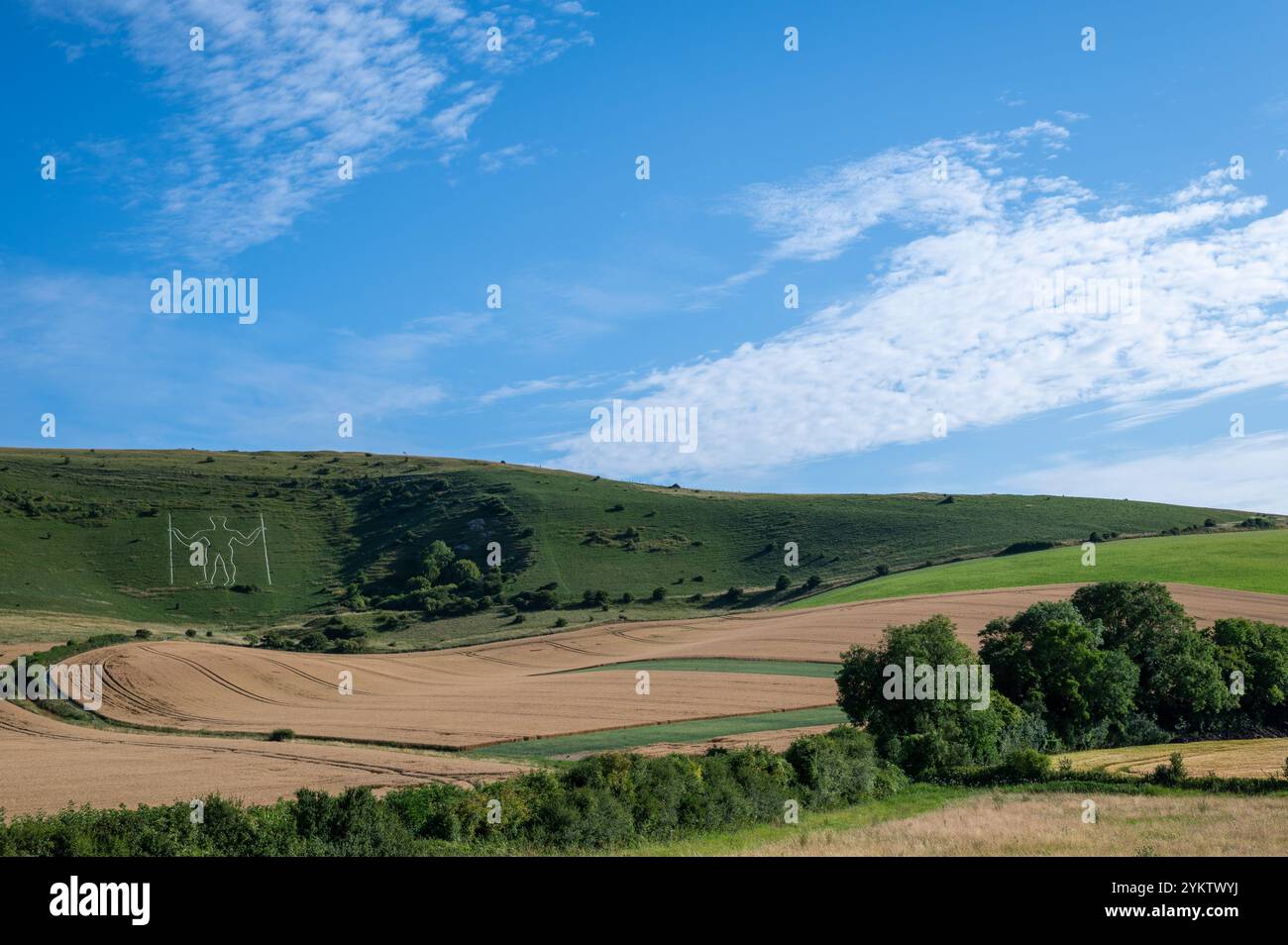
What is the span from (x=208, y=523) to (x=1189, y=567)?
12129 centimetres

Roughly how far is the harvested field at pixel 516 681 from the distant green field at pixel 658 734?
1428 mm

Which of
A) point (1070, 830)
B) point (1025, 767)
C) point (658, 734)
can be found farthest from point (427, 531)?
point (1070, 830)

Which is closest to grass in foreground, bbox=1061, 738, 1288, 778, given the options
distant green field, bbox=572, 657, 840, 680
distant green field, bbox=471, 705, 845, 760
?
distant green field, bbox=471, 705, 845, 760

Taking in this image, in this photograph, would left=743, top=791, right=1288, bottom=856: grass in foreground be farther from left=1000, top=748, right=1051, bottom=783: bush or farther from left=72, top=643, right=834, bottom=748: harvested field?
left=72, top=643, right=834, bottom=748: harvested field

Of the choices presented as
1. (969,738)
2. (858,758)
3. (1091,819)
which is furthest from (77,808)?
(969,738)

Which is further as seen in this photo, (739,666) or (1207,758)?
(739,666)

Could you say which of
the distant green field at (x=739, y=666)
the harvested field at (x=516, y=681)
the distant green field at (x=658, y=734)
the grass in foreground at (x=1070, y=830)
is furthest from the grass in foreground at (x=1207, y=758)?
the distant green field at (x=739, y=666)

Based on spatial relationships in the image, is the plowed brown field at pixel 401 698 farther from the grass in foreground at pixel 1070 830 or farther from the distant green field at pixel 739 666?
the grass in foreground at pixel 1070 830

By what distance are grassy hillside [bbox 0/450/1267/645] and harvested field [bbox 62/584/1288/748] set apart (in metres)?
18.0

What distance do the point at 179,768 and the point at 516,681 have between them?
118 feet

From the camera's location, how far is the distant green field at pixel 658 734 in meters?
45.8

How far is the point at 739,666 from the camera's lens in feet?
240

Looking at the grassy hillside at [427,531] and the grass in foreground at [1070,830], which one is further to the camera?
the grassy hillside at [427,531]

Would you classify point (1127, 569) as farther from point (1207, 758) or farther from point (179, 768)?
point (179, 768)
